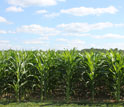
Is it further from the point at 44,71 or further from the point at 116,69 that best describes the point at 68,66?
the point at 116,69

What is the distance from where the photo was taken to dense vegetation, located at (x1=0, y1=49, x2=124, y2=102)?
24.4 feet

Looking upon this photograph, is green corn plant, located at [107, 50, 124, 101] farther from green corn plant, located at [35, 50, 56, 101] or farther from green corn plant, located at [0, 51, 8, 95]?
green corn plant, located at [0, 51, 8, 95]

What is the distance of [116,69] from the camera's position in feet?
24.0

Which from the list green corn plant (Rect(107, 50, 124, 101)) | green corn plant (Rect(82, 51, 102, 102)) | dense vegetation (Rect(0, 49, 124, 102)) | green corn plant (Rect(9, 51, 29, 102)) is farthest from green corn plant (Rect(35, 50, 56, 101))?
green corn plant (Rect(107, 50, 124, 101))

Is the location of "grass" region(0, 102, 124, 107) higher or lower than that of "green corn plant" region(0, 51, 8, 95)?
lower

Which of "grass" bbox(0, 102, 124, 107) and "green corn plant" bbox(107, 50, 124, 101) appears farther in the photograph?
"green corn plant" bbox(107, 50, 124, 101)

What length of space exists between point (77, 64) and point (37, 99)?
228 cm

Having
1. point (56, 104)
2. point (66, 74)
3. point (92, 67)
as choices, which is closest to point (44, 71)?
point (66, 74)

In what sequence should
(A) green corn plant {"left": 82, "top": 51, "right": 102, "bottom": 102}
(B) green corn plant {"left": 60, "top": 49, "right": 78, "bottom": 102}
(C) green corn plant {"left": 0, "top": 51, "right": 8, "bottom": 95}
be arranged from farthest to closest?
(C) green corn plant {"left": 0, "top": 51, "right": 8, "bottom": 95} < (B) green corn plant {"left": 60, "top": 49, "right": 78, "bottom": 102} < (A) green corn plant {"left": 82, "top": 51, "right": 102, "bottom": 102}

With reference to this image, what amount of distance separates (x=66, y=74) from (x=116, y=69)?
6.55 ft

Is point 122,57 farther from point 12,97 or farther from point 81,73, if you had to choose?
point 12,97

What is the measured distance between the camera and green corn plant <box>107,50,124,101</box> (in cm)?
731

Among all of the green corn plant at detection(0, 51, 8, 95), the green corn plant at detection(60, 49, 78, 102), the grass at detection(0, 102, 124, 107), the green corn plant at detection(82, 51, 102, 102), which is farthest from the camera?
the green corn plant at detection(0, 51, 8, 95)

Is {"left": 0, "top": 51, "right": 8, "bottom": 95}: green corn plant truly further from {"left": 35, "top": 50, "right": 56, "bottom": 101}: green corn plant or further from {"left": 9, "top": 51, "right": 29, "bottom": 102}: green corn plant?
{"left": 35, "top": 50, "right": 56, "bottom": 101}: green corn plant
